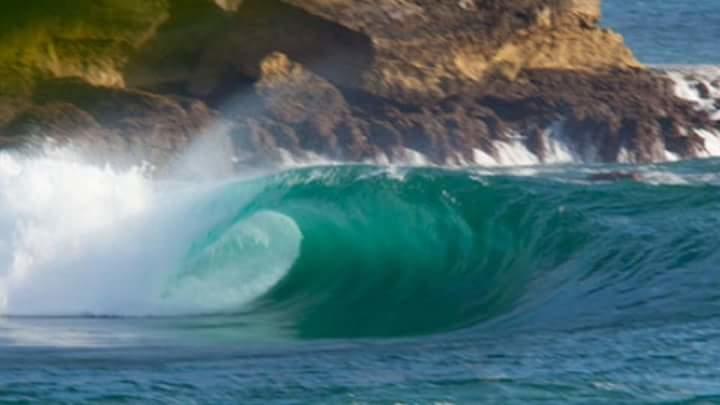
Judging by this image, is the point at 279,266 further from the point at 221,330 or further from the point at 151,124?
the point at 151,124

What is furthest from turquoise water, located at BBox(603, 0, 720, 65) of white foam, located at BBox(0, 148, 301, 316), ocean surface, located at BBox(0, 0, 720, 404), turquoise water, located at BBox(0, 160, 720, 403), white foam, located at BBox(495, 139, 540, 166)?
white foam, located at BBox(0, 148, 301, 316)

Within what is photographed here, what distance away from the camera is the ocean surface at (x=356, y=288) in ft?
40.2

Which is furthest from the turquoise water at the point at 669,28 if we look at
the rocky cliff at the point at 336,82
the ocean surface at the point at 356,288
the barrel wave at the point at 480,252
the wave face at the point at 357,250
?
the wave face at the point at 357,250

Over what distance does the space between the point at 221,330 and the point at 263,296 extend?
176cm

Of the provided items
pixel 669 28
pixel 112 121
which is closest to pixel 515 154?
pixel 112 121

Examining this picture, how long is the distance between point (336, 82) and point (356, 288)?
9286mm

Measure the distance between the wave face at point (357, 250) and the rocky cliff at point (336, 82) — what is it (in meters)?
4.83

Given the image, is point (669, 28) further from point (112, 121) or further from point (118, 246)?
point (118, 246)

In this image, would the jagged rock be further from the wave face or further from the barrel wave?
the barrel wave

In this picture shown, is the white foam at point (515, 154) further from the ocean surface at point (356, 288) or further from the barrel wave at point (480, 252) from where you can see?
the barrel wave at point (480, 252)

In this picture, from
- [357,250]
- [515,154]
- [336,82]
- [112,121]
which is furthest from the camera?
[515,154]

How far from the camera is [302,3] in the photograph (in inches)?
1022

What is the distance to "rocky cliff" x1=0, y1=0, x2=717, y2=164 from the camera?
80.9 feet

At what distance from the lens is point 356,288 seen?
1703 centimetres
